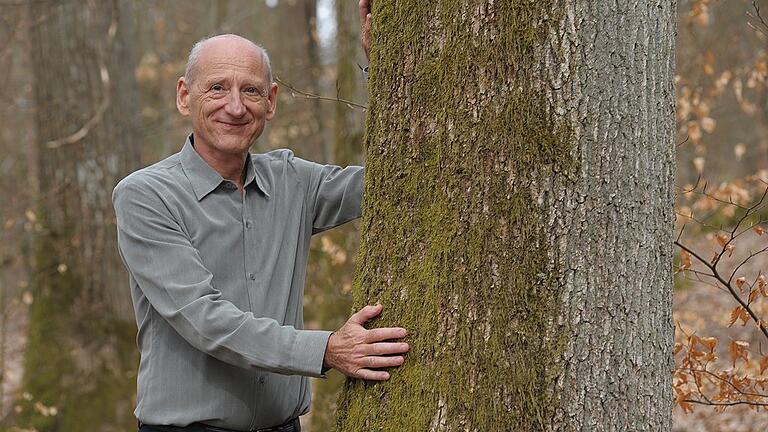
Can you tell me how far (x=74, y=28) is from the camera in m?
7.40

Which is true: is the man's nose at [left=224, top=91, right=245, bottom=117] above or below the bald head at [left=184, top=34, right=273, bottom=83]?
below

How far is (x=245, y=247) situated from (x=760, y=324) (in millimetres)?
2271

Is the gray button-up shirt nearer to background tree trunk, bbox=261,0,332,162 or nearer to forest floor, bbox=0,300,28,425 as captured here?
forest floor, bbox=0,300,28,425

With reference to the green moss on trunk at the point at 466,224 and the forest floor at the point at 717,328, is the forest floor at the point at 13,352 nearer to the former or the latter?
the forest floor at the point at 717,328

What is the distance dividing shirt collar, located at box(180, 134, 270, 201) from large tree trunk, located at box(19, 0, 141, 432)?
437cm

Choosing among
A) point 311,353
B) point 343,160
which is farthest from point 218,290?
point 343,160

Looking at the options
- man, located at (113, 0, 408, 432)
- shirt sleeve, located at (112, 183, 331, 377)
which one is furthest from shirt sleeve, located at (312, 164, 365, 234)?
shirt sleeve, located at (112, 183, 331, 377)

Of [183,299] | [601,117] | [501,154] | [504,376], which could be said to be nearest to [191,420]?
[183,299]

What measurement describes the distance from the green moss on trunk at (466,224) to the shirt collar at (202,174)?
0.74 metres

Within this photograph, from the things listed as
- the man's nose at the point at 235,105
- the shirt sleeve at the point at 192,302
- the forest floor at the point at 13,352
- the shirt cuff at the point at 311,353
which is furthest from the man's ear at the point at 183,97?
the forest floor at the point at 13,352

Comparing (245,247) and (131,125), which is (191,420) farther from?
(131,125)

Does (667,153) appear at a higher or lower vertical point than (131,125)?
lower

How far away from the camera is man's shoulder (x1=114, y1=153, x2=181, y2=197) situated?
2.98 m

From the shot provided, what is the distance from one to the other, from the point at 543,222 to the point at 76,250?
582cm
